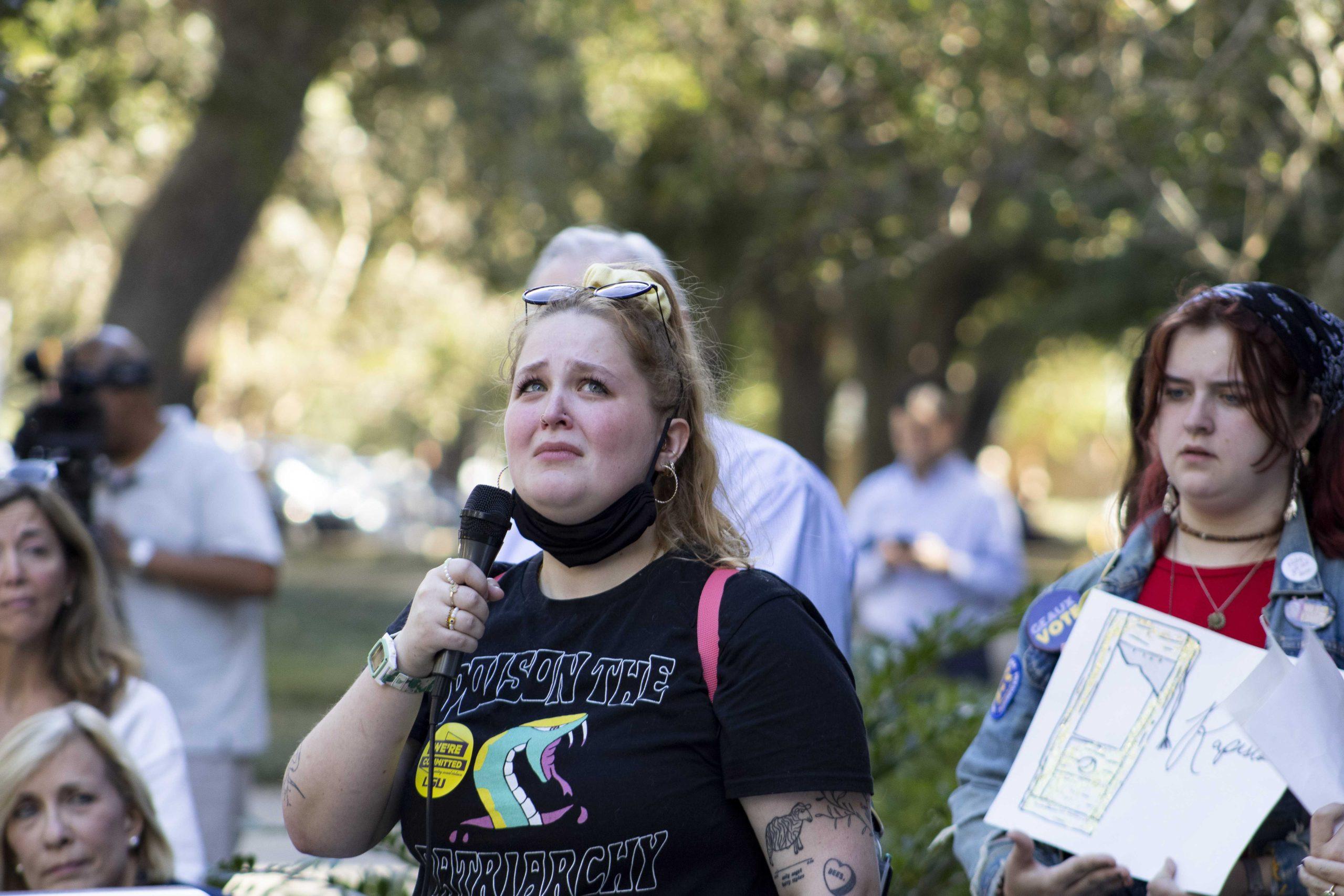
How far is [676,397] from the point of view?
2.39m

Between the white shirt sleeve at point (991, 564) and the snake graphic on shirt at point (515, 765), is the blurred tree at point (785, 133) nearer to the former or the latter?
the snake graphic on shirt at point (515, 765)

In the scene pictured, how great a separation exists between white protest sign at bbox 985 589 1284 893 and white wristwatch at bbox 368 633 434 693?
1.12 metres

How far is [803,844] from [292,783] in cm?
83

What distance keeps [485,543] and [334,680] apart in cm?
1102

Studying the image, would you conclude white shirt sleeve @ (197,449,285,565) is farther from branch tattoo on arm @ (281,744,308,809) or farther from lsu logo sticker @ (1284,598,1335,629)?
lsu logo sticker @ (1284,598,1335,629)

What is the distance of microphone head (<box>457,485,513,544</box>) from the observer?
223cm

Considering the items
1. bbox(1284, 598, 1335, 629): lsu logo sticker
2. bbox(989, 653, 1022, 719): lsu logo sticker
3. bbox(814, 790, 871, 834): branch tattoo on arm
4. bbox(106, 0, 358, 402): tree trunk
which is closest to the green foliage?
bbox(989, 653, 1022, 719): lsu logo sticker

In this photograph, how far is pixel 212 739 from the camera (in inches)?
207

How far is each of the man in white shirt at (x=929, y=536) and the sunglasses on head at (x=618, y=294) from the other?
13.6 ft

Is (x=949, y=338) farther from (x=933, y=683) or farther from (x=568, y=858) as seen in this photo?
(x=568, y=858)

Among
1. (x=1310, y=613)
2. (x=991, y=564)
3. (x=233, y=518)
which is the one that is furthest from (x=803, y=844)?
(x=991, y=564)

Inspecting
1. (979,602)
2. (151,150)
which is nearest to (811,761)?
(979,602)

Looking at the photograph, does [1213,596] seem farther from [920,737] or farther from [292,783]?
[920,737]

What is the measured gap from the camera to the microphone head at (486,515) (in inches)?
88.0
